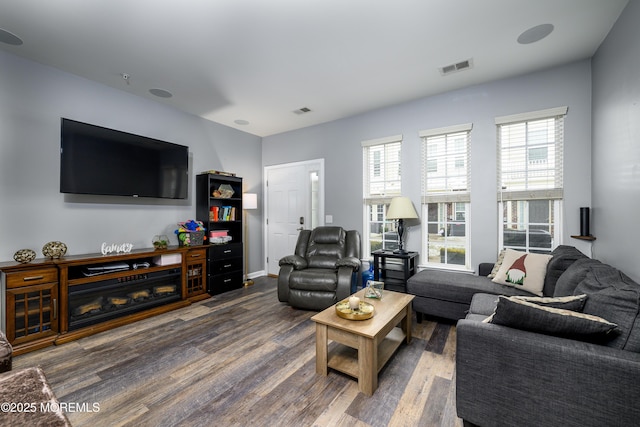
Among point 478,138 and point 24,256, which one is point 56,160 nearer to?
point 24,256

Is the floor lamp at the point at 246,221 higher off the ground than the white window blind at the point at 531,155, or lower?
lower

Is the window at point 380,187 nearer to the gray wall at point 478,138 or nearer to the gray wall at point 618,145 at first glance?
the gray wall at point 478,138

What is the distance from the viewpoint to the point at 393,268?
3.77m

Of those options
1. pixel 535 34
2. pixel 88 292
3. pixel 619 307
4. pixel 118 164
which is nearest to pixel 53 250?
pixel 88 292

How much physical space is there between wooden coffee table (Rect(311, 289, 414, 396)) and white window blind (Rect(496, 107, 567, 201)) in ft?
6.46

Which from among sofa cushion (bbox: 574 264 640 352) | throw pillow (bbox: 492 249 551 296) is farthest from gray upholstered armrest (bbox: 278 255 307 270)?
sofa cushion (bbox: 574 264 640 352)

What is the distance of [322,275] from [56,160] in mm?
3275

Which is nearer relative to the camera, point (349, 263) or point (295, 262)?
point (349, 263)

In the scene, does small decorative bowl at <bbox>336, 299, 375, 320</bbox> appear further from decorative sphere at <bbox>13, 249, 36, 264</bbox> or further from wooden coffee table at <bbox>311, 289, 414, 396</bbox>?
decorative sphere at <bbox>13, 249, 36, 264</bbox>

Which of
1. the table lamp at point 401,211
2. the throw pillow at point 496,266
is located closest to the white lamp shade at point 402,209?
the table lamp at point 401,211

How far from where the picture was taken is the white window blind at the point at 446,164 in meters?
3.38

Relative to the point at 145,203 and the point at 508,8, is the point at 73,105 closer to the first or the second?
the point at 145,203

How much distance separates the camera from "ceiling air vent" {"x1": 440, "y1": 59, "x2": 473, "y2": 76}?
2764mm

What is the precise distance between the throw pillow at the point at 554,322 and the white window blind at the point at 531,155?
2.12 m
